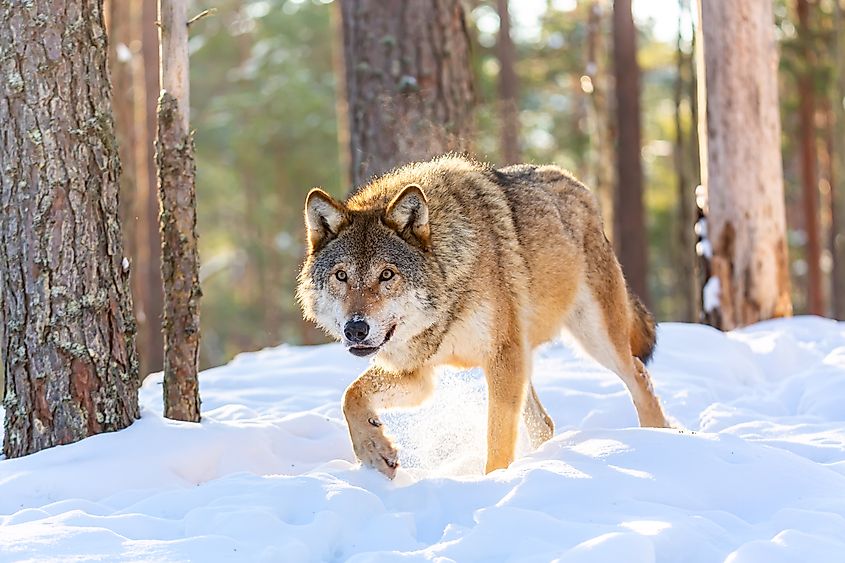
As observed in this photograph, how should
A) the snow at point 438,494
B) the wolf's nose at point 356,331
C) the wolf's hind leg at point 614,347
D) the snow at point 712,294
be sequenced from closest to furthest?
the snow at point 438,494 < the wolf's nose at point 356,331 < the wolf's hind leg at point 614,347 < the snow at point 712,294

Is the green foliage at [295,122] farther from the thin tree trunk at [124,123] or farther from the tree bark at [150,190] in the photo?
the thin tree trunk at [124,123]

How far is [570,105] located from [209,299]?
43.9 feet

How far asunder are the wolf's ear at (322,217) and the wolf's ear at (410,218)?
0.26 metres

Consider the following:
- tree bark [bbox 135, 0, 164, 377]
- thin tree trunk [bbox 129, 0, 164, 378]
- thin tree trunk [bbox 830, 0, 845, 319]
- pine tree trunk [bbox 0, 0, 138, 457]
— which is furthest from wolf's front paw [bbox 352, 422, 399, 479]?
thin tree trunk [bbox 830, 0, 845, 319]

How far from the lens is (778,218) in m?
9.75

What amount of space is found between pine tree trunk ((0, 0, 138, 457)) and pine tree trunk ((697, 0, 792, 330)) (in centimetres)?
662

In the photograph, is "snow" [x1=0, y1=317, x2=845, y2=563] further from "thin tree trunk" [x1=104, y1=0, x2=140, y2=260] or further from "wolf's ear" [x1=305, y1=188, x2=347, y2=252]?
"thin tree trunk" [x1=104, y1=0, x2=140, y2=260]

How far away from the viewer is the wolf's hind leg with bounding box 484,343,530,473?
505 cm

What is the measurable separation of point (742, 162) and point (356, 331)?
20.4 feet

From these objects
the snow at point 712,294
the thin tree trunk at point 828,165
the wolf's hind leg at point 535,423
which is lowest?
the wolf's hind leg at point 535,423

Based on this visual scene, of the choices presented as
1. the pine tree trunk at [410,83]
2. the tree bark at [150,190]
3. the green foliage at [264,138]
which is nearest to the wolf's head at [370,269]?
the pine tree trunk at [410,83]

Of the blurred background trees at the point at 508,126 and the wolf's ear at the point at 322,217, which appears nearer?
the wolf's ear at the point at 322,217

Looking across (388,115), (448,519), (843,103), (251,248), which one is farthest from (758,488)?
(251,248)

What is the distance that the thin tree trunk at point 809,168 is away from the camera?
19.7 meters
